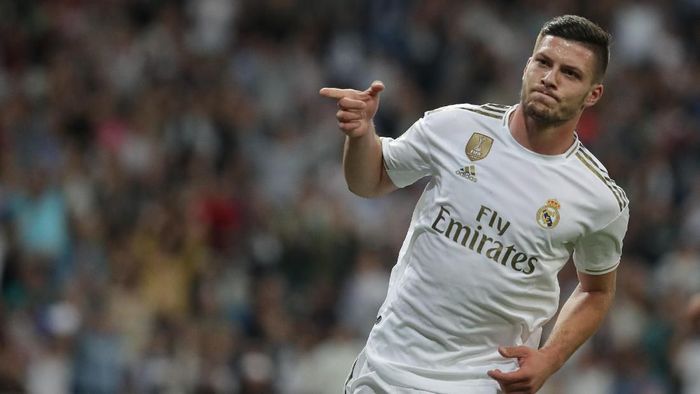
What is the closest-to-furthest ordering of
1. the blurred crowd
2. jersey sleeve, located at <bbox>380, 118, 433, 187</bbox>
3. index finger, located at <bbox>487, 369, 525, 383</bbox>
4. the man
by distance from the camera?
index finger, located at <bbox>487, 369, 525, 383</bbox> < the man < jersey sleeve, located at <bbox>380, 118, 433, 187</bbox> < the blurred crowd

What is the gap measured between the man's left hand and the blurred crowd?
17.9 ft

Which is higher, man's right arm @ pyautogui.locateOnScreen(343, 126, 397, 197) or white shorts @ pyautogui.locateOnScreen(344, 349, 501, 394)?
man's right arm @ pyautogui.locateOnScreen(343, 126, 397, 197)

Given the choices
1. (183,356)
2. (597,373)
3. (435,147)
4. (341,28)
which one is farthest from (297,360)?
(435,147)

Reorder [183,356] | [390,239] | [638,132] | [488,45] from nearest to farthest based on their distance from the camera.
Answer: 1. [183,356]
2. [390,239]
3. [638,132]
4. [488,45]

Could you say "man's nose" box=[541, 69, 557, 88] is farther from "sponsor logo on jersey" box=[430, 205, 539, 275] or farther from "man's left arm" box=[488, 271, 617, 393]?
"man's left arm" box=[488, 271, 617, 393]

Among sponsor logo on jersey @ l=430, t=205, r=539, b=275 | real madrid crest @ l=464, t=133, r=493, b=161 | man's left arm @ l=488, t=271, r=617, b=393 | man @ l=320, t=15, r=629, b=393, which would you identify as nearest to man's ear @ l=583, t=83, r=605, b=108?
man @ l=320, t=15, r=629, b=393

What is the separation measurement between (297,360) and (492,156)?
6.54 metres


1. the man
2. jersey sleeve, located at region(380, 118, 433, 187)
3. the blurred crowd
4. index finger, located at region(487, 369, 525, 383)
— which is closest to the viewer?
index finger, located at region(487, 369, 525, 383)

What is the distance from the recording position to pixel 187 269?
11.3m

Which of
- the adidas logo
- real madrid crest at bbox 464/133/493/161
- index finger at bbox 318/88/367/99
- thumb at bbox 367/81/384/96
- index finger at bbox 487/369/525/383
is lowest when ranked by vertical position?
index finger at bbox 487/369/525/383

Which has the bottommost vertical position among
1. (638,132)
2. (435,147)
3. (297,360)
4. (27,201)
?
(297,360)

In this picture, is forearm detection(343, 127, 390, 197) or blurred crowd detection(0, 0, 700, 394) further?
blurred crowd detection(0, 0, 700, 394)

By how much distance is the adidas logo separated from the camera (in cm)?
469

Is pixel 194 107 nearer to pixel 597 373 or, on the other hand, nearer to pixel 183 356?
pixel 183 356
